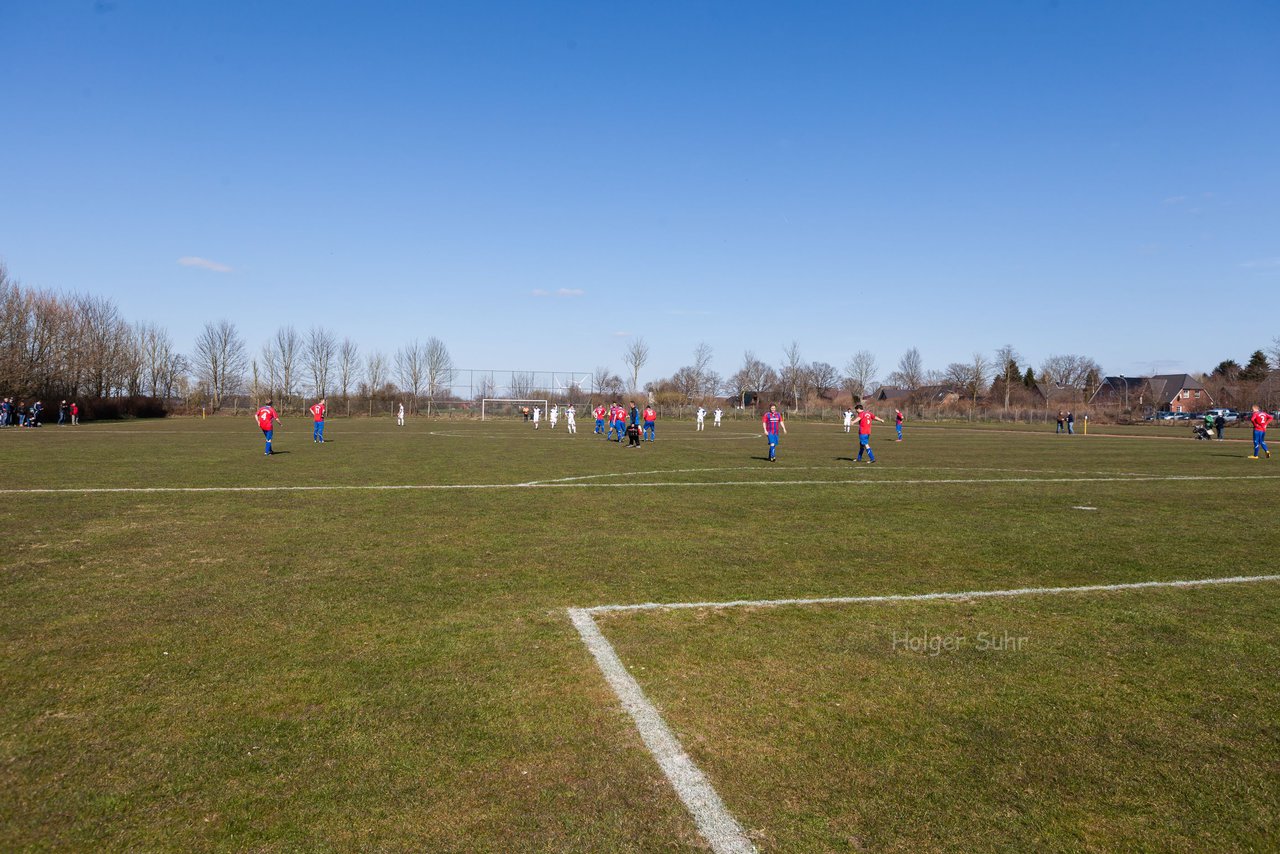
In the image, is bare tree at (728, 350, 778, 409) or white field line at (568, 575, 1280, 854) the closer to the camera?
white field line at (568, 575, 1280, 854)

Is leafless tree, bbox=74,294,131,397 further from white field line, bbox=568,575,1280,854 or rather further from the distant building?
the distant building

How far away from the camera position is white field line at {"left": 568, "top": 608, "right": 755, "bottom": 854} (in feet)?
11.2

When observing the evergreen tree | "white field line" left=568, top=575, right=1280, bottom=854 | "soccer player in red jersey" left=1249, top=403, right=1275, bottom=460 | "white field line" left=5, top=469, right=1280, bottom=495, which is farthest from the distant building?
"white field line" left=568, top=575, right=1280, bottom=854

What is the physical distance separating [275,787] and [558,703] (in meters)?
1.66

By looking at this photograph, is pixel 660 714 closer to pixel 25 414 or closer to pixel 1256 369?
pixel 25 414

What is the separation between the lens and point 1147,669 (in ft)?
18.0

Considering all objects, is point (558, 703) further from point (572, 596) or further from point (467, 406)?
point (467, 406)

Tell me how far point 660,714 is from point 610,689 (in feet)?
1.64

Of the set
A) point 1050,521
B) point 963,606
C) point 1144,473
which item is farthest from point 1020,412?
point 963,606

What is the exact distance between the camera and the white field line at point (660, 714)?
3.51m

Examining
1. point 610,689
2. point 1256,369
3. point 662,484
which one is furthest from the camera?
point 1256,369

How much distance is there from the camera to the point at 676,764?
4062 millimetres

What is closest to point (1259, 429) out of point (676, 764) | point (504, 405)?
point (676, 764)

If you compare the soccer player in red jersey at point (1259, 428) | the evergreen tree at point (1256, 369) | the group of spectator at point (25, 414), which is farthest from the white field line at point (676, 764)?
the evergreen tree at point (1256, 369)
